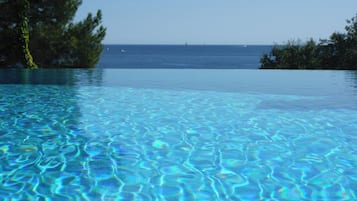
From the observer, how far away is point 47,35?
59.7 ft

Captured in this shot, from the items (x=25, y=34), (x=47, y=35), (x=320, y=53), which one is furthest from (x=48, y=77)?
(x=320, y=53)

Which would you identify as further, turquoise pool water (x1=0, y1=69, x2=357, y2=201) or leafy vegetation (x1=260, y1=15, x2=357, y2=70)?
leafy vegetation (x1=260, y1=15, x2=357, y2=70)

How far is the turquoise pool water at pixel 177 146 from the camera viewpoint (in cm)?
336

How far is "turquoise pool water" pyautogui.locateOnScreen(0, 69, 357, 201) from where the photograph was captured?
Answer: 11.0 ft

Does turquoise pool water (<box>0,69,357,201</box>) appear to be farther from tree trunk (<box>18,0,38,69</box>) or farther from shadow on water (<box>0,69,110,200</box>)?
tree trunk (<box>18,0,38,69</box>)

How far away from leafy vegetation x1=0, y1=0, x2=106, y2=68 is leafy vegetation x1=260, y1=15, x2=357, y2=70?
1444 cm

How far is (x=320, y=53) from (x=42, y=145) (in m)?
25.0

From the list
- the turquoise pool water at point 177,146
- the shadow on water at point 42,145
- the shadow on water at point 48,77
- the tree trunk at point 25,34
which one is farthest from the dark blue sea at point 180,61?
the turquoise pool water at point 177,146

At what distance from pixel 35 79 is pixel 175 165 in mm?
9854

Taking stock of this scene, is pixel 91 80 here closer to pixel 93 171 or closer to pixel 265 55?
pixel 93 171

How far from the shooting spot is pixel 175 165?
3990mm

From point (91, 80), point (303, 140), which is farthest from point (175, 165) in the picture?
point (91, 80)

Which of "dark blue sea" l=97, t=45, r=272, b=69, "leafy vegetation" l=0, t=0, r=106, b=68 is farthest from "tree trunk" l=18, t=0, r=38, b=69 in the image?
"dark blue sea" l=97, t=45, r=272, b=69

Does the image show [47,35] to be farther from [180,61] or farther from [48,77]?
[180,61]
